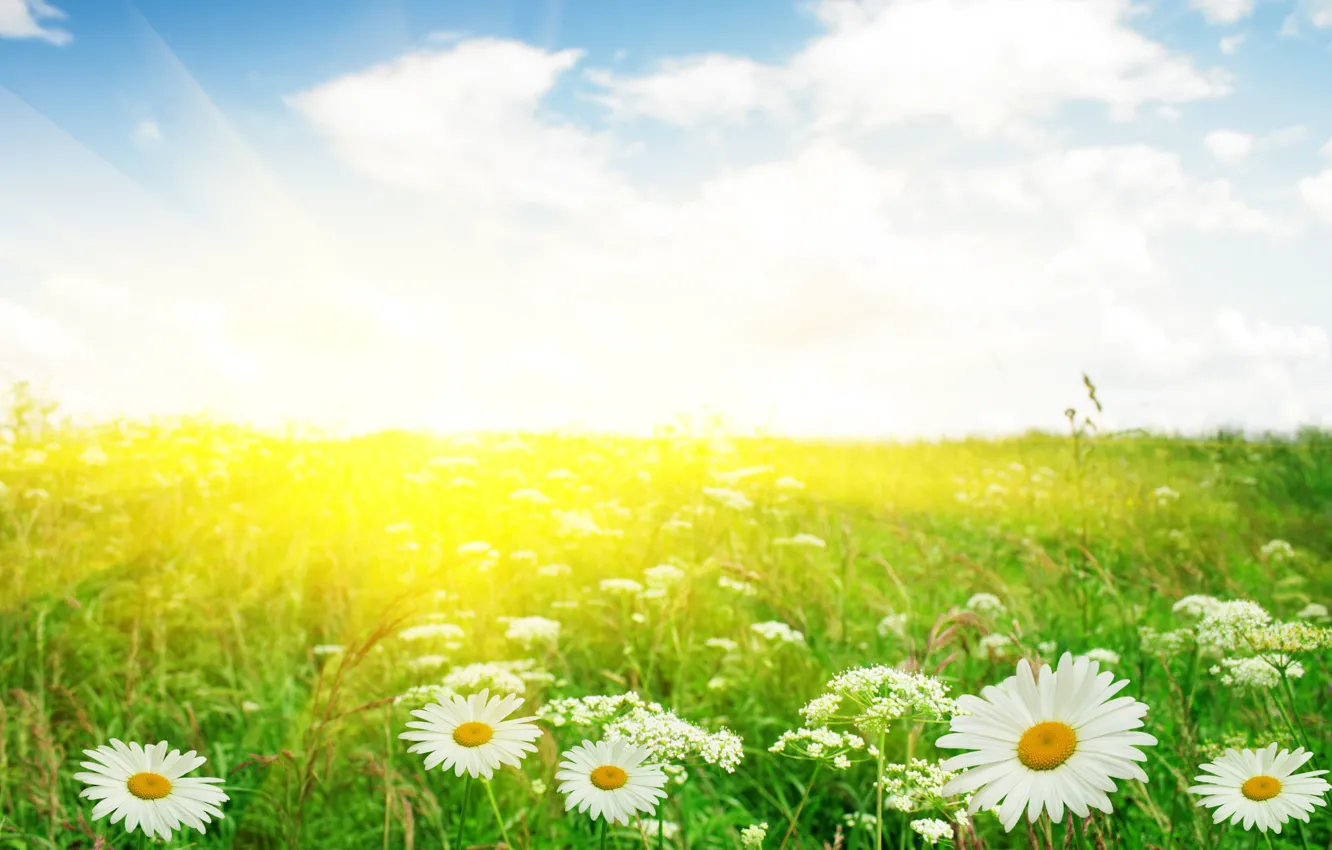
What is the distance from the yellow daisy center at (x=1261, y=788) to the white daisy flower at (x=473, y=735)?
106 cm

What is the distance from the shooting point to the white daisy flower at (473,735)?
1.25 meters

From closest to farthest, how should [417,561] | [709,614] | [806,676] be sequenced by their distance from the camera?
1. [806,676]
2. [709,614]
3. [417,561]

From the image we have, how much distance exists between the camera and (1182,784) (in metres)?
1.87

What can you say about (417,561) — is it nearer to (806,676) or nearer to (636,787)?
(806,676)

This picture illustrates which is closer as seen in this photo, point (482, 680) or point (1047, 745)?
point (1047, 745)

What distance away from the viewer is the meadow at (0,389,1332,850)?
2117mm

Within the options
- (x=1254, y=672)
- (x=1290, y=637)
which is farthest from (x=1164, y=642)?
(x=1290, y=637)

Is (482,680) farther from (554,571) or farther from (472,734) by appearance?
(554,571)

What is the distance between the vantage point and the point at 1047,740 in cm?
100

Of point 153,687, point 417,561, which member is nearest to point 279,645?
point 153,687

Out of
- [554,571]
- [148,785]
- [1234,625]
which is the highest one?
[1234,625]

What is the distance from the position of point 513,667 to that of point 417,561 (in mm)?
2274

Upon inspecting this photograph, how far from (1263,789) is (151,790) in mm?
1641

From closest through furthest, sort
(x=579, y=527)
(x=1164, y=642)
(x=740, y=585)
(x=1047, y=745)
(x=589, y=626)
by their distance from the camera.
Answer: (x=1047, y=745)
(x=1164, y=642)
(x=740, y=585)
(x=589, y=626)
(x=579, y=527)
